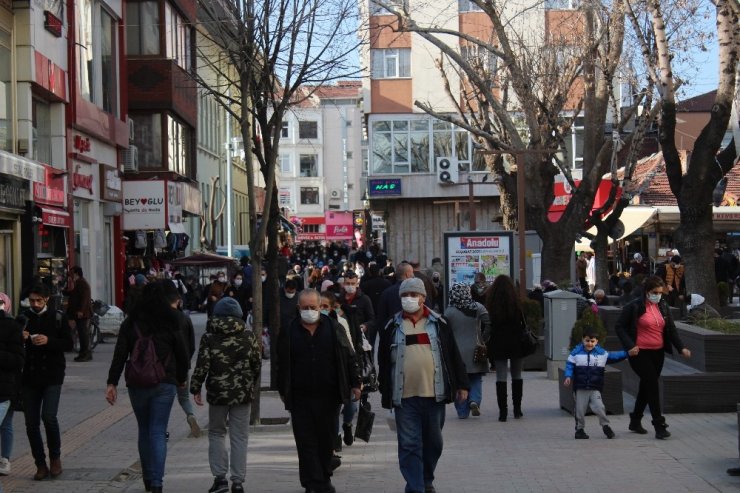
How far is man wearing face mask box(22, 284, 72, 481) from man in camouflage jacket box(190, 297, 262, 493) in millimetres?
1370

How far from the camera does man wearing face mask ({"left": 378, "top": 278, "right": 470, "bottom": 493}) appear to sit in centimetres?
892

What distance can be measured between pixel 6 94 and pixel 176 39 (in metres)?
17.0

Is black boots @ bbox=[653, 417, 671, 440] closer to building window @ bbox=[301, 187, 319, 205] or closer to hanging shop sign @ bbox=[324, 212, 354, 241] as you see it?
hanging shop sign @ bbox=[324, 212, 354, 241]

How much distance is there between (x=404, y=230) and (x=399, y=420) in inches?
1818

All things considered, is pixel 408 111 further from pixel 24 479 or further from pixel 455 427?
pixel 24 479

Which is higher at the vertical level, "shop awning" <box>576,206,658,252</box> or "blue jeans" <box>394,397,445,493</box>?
"shop awning" <box>576,206,658,252</box>

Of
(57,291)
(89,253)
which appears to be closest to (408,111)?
(89,253)

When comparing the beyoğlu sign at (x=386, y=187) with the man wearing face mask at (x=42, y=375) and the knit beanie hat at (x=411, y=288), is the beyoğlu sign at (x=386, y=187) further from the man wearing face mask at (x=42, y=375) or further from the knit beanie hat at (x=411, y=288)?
the knit beanie hat at (x=411, y=288)

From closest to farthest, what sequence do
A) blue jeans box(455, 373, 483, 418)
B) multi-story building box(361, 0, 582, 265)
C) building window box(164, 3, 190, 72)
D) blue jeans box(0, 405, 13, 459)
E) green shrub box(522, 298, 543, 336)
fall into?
blue jeans box(0, 405, 13, 459) → blue jeans box(455, 373, 483, 418) → green shrub box(522, 298, 543, 336) → building window box(164, 3, 190, 72) → multi-story building box(361, 0, 582, 265)

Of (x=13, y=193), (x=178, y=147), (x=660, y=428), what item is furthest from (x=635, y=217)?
(x=660, y=428)

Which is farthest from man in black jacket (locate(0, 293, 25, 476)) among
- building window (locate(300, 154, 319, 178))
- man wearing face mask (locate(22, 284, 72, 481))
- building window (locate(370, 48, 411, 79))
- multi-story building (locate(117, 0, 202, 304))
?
building window (locate(300, 154, 319, 178))

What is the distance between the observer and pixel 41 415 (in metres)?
10.0

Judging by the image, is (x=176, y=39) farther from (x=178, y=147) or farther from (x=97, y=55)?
(x=97, y=55)

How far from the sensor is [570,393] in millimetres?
13961
